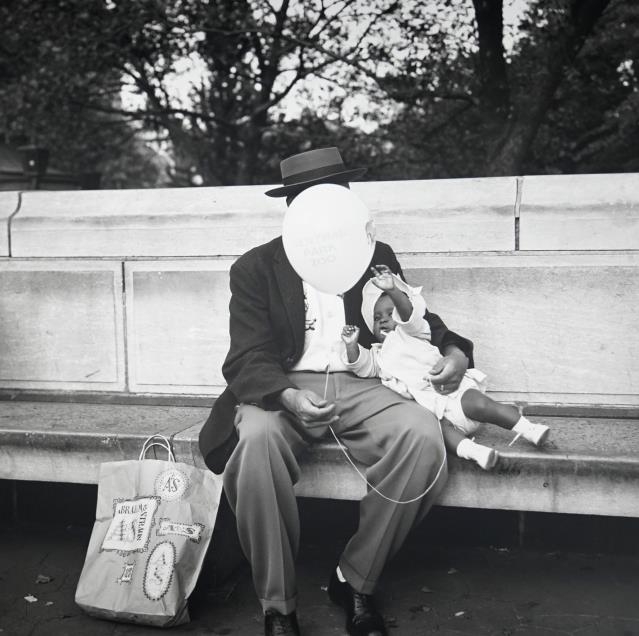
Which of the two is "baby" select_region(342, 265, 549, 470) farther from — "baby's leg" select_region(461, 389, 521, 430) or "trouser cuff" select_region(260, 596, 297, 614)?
"trouser cuff" select_region(260, 596, 297, 614)

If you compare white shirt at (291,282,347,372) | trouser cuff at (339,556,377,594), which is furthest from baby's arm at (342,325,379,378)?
trouser cuff at (339,556,377,594)

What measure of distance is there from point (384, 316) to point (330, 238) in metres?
0.44

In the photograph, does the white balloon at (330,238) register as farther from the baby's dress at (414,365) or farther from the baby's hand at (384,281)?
the baby's dress at (414,365)

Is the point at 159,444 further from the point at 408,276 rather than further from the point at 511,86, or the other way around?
the point at 511,86

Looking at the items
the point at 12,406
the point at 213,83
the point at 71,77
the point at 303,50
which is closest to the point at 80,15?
the point at 71,77

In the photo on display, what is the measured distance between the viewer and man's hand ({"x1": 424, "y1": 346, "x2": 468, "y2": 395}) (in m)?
3.10

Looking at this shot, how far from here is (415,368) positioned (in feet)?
10.5

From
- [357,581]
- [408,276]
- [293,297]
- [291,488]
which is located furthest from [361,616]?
[408,276]

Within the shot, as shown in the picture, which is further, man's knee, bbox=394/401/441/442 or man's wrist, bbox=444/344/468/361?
man's wrist, bbox=444/344/468/361

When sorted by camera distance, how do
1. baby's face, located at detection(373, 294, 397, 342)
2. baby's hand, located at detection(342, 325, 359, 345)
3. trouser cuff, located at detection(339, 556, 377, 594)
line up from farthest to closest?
baby's face, located at detection(373, 294, 397, 342), baby's hand, located at detection(342, 325, 359, 345), trouser cuff, located at detection(339, 556, 377, 594)

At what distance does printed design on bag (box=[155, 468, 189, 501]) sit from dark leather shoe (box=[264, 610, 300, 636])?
0.59 meters

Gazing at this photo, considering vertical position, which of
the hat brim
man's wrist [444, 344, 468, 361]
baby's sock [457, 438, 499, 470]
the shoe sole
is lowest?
baby's sock [457, 438, 499, 470]

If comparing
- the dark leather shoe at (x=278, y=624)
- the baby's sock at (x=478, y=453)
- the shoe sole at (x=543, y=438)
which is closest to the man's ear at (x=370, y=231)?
the baby's sock at (x=478, y=453)

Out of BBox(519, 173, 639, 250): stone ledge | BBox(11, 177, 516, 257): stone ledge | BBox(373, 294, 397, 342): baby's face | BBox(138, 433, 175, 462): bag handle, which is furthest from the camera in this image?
BBox(11, 177, 516, 257): stone ledge
